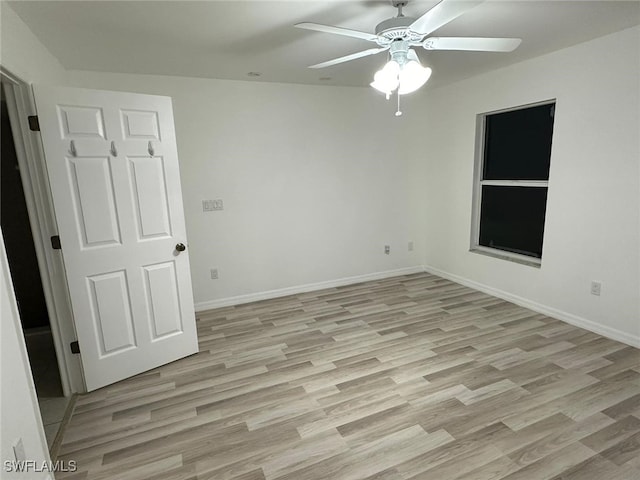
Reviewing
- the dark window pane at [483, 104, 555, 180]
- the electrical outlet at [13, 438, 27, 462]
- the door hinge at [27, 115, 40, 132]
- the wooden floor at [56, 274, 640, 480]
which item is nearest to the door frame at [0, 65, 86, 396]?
the door hinge at [27, 115, 40, 132]

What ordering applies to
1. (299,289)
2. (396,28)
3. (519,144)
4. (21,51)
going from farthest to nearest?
(299,289) → (519,144) → (21,51) → (396,28)

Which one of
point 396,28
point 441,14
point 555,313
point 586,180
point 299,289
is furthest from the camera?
point 299,289

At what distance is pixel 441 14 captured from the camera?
5.45 ft

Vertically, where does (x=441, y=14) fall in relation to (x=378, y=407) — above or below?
above

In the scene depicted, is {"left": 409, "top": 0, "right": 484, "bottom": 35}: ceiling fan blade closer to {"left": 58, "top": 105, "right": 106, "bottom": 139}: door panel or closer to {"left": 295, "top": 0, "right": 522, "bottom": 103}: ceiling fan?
{"left": 295, "top": 0, "right": 522, "bottom": 103}: ceiling fan

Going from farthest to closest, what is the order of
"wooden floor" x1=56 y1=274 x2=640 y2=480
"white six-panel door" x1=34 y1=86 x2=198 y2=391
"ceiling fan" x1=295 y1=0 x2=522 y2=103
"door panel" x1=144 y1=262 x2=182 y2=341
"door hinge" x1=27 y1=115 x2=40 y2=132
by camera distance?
"door panel" x1=144 y1=262 x2=182 y2=341 < "white six-panel door" x1=34 y1=86 x2=198 y2=391 < "door hinge" x1=27 y1=115 x2=40 y2=132 < "ceiling fan" x1=295 y1=0 x2=522 y2=103 < "wooden floor" x1=56 y1=274 x2=640 y2=480

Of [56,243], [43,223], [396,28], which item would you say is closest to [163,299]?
[56,243]

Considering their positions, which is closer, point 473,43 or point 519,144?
point 473,43

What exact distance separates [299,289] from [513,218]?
103 inches

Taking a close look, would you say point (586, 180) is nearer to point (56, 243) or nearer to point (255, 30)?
point (255, 30)

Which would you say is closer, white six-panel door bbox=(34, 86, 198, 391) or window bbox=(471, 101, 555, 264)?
white six-panel door bbox=(34, 86, 198, 391)

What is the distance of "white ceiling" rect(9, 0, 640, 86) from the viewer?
2045mm

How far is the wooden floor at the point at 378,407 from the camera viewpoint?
1776 millimetres

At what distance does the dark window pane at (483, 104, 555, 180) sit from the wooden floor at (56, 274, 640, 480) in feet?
5.04
